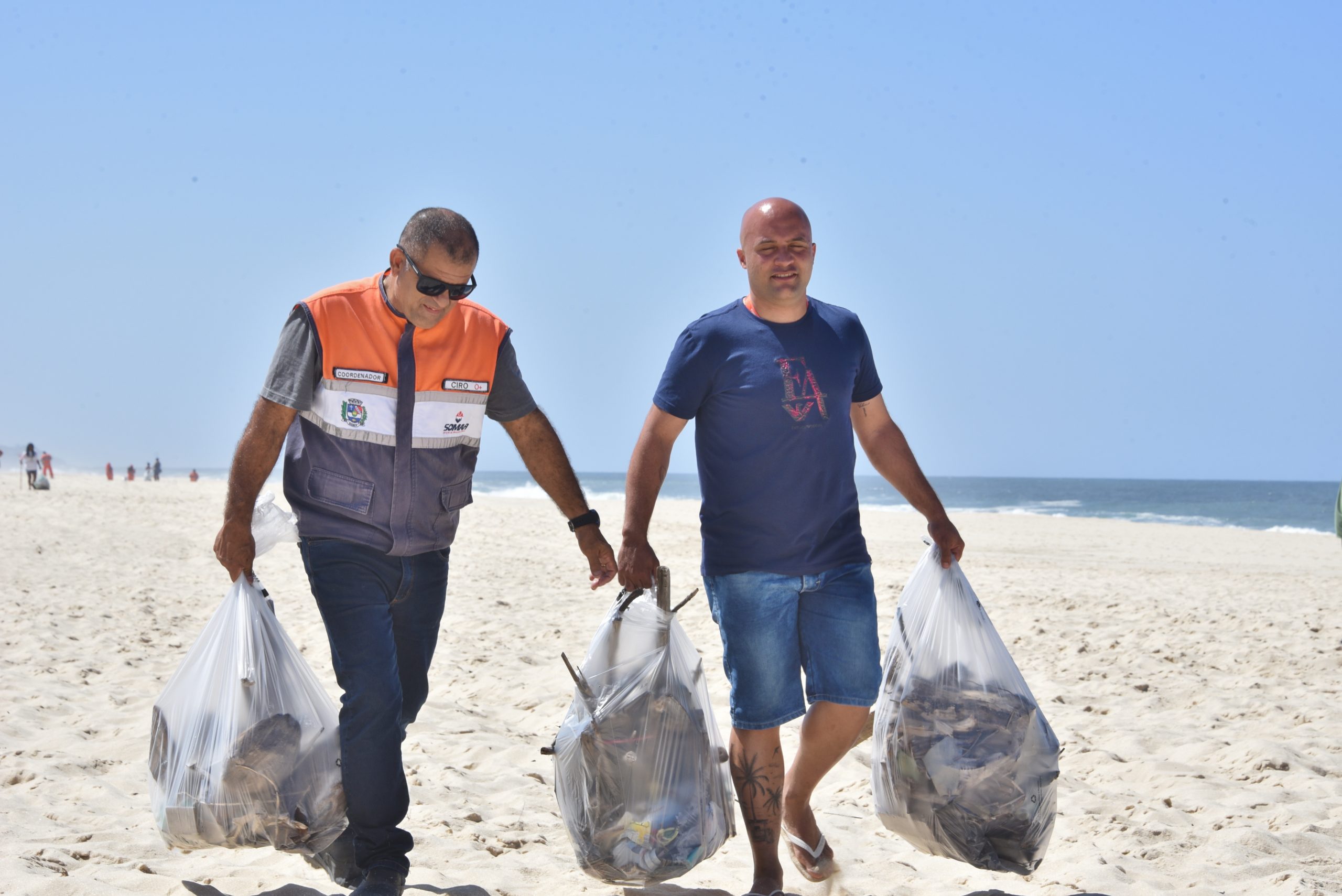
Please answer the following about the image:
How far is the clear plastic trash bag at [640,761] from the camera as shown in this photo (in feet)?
8.37

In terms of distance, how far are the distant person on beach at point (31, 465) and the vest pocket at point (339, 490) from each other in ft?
90.6

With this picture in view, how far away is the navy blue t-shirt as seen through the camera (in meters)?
2.85

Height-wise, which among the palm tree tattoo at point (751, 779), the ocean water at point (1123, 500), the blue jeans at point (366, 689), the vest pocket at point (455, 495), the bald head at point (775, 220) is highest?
the bald head at point (775, 220)

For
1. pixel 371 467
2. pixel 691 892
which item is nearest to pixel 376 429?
pixel 371 467

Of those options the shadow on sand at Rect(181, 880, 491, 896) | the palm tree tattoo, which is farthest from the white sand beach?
the palm tree tattoo

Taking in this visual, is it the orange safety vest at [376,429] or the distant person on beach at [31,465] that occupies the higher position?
the orange safety vest at [376,429]

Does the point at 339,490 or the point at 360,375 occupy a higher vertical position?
the point at 360,375

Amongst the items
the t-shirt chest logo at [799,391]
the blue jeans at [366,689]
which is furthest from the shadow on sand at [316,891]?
the t-shirt chest logo at [799,391]

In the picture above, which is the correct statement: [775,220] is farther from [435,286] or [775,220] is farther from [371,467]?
[371,467]

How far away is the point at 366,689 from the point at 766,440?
124cm

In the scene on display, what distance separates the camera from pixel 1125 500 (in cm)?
5556

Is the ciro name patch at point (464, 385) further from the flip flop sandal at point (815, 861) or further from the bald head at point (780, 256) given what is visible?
the flip flop sandal at point (815, 861)

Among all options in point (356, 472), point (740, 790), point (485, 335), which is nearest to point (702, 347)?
point (485, 335)

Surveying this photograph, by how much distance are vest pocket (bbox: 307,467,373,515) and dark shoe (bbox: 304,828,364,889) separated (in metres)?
0.85
